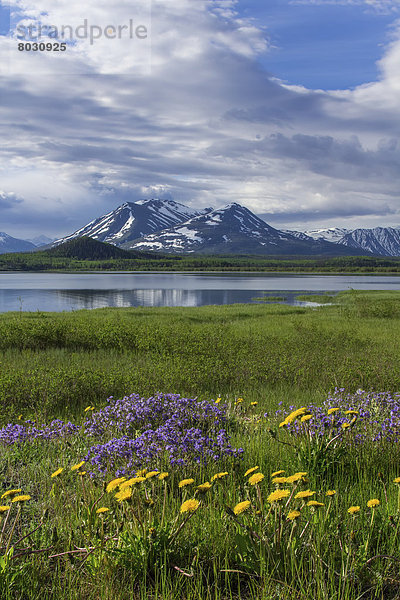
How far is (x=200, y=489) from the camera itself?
135 inches

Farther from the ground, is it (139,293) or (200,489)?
(200,489)

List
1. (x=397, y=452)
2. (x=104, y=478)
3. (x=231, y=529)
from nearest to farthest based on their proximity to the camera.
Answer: (x=231, y=529)
(x=104, y=478)
(x=397, y=452)

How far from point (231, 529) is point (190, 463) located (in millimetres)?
1842

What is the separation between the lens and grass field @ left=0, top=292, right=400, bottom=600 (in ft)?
12.5

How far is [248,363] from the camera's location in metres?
15.6

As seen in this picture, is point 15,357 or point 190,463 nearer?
point 190,463

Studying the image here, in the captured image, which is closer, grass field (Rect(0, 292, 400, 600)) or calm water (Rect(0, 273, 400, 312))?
grass field (Rect(0, 292, 400, 600))

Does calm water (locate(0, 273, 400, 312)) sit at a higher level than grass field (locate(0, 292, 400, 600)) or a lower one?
lower

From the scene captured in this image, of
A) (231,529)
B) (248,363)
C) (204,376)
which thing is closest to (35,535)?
(231,529)

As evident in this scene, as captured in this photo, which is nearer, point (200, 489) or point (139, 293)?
point (200, 489)

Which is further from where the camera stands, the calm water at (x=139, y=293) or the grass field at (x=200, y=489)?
the calm water at (x=139, y=293)

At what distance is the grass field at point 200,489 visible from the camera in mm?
3809

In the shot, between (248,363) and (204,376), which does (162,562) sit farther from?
(248,363)

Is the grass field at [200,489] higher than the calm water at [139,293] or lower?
higher
